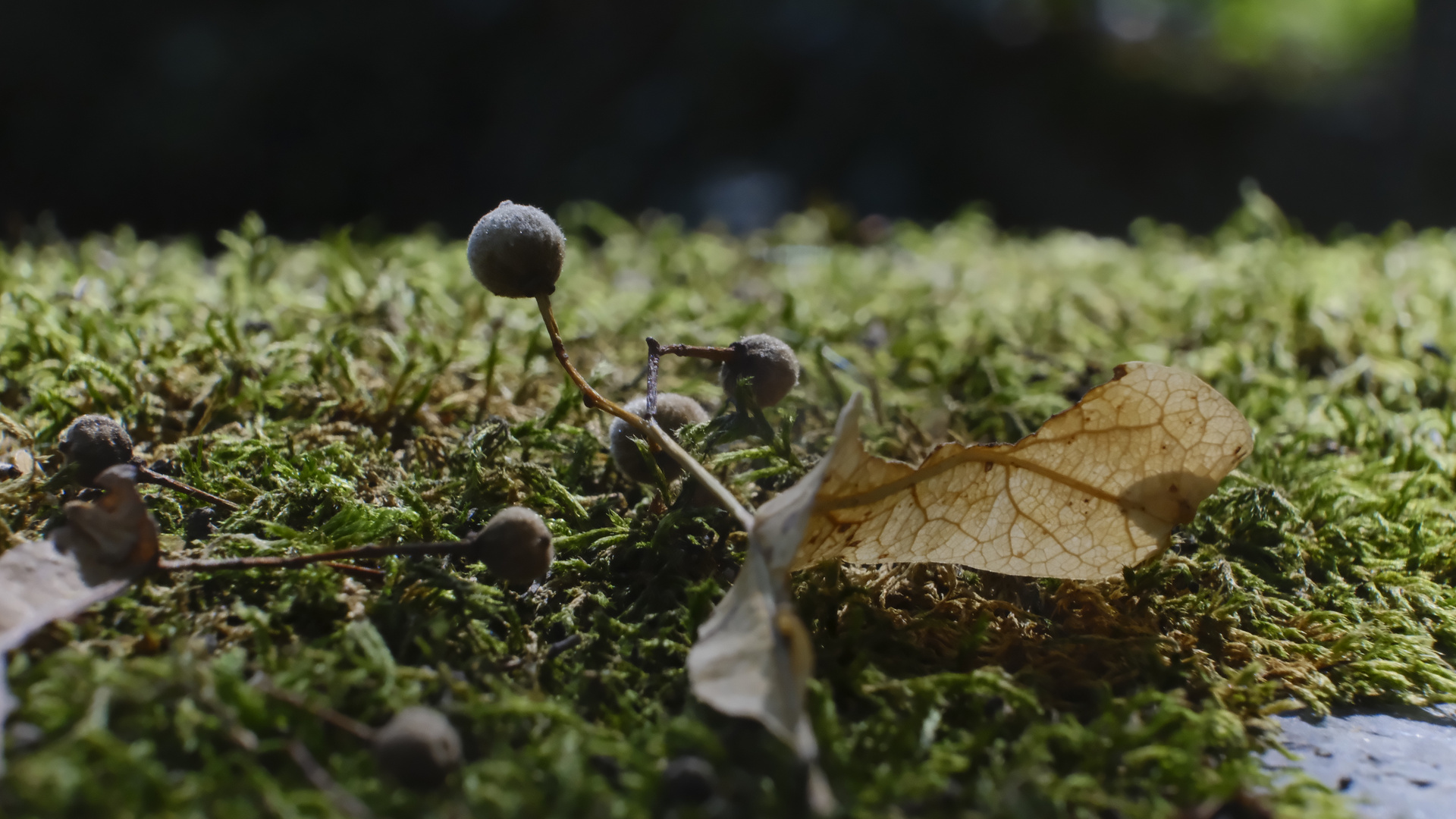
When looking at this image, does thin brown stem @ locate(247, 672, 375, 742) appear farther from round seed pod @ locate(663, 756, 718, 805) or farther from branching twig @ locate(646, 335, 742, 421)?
branching twig @ locate(646, 335, 742, 421)

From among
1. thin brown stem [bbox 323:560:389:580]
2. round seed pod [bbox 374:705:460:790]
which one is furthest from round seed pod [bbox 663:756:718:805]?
thin brown stem [bbox 323:560:389:580]

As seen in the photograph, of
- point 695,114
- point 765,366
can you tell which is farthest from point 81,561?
point 695,114

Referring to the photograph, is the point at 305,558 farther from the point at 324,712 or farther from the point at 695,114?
the point at 695,114

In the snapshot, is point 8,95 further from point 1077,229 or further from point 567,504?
point 1077,229

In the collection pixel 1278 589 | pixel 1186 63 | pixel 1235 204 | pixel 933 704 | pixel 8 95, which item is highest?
pixel 1186 63

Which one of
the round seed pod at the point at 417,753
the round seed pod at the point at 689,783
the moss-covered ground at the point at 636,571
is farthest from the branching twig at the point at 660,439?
the round seed pod at the point at 417,753

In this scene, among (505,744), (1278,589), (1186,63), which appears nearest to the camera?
(505,744)

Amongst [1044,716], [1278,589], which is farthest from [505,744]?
[1278,589]

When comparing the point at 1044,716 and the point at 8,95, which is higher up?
the point at 8,95
